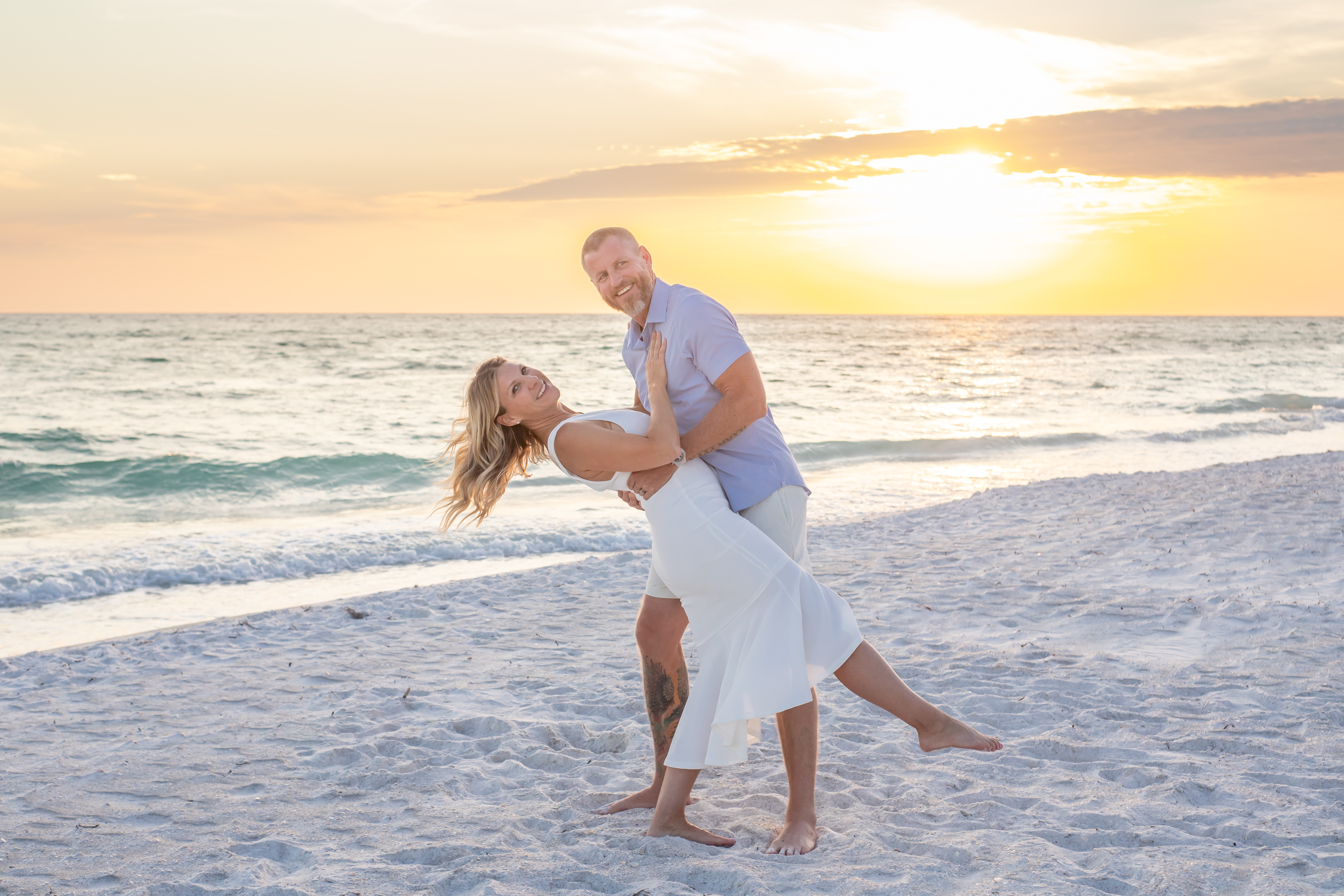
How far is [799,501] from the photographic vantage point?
321 cm

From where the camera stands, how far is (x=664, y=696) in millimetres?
3498

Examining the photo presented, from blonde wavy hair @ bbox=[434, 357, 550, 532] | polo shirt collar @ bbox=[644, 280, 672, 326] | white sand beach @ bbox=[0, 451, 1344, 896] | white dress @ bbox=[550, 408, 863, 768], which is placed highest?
polo shirt collar @ bbox=[644, 280, 672, 326]

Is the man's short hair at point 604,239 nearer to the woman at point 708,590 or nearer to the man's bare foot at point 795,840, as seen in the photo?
the woman at point 708,590

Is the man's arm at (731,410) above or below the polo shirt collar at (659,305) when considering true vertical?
below

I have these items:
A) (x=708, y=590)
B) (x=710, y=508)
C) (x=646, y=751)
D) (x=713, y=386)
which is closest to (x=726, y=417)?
(x=713, y=386)

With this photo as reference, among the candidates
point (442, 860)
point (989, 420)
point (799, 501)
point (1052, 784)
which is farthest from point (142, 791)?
point (989, 420)

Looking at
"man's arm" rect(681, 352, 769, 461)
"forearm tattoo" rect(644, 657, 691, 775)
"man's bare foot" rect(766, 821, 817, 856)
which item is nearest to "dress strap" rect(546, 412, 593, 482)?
"man's arm" rect(681, 352, 769, 461)

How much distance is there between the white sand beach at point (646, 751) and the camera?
300 cm

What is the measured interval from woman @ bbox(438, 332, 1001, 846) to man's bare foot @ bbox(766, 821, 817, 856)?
0.62 feet

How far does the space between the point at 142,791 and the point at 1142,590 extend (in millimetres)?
6255

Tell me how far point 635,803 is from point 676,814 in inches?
14.9

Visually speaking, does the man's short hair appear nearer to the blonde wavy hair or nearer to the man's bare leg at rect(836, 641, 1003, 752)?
the blonde wavy hair

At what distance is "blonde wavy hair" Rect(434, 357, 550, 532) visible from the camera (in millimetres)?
3182

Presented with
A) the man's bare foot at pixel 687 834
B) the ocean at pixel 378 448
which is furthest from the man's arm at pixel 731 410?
the ocean at pixel 378 448
